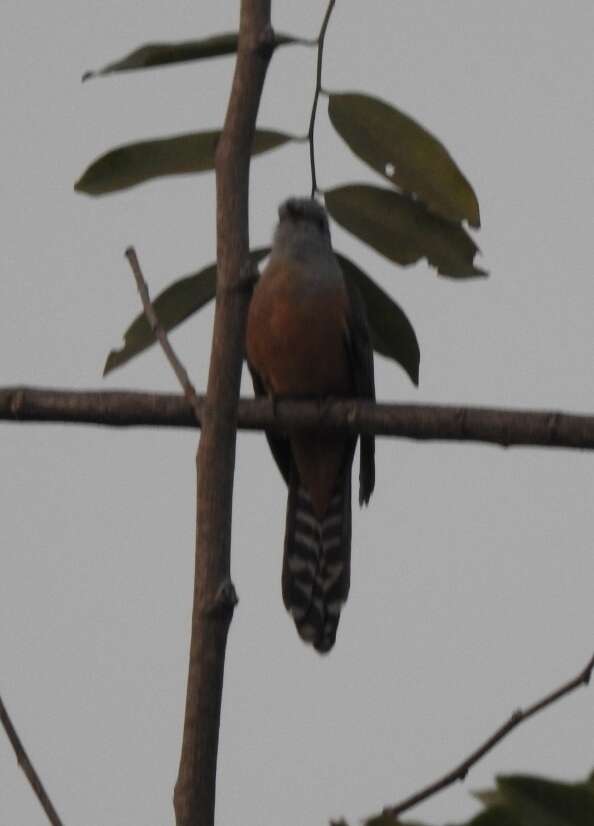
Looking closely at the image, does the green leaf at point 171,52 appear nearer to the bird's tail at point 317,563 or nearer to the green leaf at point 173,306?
the green leaf at point 173,306

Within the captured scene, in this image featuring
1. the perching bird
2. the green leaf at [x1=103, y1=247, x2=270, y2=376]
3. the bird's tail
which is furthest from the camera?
the perching bird

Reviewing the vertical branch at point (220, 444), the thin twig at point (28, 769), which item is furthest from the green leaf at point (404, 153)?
the thin twig at point (28, 769)

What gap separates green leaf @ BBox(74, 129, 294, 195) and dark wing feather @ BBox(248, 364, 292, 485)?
9.57 ft

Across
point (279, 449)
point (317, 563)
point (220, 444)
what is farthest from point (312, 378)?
point (220, 444)

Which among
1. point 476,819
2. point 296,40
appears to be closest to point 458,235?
point 296,40

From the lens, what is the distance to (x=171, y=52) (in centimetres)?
332

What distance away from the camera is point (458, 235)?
3.78 meters

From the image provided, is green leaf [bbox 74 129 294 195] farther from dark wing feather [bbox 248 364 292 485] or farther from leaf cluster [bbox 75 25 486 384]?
dark wing feather [bbox 248 364 292 485]

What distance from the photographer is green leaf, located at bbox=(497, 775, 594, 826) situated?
181 centimetres

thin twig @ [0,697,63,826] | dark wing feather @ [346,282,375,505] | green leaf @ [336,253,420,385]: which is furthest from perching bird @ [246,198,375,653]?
thin twig @ [0,697,63,826]

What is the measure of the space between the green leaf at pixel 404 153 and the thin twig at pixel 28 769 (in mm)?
1828

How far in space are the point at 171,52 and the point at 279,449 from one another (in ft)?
11.4

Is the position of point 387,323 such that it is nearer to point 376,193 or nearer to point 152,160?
point 376,193

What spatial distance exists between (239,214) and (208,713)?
0.89m
